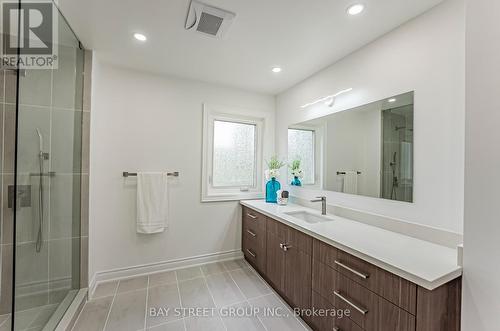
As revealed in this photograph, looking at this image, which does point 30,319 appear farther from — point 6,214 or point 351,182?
point 351,182

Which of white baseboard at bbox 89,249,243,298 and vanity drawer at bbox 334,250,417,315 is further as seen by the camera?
white baseboard at bbox 89,249,243,298

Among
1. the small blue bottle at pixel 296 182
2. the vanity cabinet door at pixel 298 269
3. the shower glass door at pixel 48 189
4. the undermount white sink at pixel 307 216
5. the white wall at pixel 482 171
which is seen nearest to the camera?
the white wall at pixel 482 171

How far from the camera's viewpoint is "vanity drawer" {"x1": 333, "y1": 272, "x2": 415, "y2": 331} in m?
1.01

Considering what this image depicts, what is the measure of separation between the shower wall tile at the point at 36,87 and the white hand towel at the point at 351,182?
257cm

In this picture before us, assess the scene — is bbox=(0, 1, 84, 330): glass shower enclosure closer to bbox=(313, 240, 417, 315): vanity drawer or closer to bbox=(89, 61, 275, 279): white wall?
bbox=(89, 61, 275, 279): white wall

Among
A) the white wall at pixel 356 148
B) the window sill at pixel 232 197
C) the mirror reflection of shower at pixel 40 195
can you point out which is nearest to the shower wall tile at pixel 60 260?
the mirror reflection of shower at pixel 40 195

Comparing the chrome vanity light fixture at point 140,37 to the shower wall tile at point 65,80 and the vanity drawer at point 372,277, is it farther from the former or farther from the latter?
the vanity drawer at point 372,277

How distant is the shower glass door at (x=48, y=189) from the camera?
136cm

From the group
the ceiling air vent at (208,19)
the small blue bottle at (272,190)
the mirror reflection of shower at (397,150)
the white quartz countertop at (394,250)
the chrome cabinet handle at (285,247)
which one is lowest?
the chrome cabinet handle at (285,247)

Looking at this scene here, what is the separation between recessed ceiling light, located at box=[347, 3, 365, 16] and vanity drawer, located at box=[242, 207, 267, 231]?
1.91 metres

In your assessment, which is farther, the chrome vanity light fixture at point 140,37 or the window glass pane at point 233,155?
the window glass pane at point 233,155

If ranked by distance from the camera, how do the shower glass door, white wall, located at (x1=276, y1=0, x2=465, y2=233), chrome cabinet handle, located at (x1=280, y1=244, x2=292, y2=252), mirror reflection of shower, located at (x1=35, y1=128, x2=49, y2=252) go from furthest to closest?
chrome cabinet handle, located at (x1=280, y1=244, x2=292, y2=252), mirror reflection of shower, located at (x1=35, y1=128, x2=49, y2=252), the shower glass door, white wall, located at (x1=276, y1=0, x2=465, y2=233)

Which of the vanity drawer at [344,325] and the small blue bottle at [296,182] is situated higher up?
the small blue bottle at [296,182]

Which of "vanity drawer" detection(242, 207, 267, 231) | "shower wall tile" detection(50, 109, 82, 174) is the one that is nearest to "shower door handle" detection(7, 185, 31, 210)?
"shower wall tile" detection(50, 109, 82, 174)
